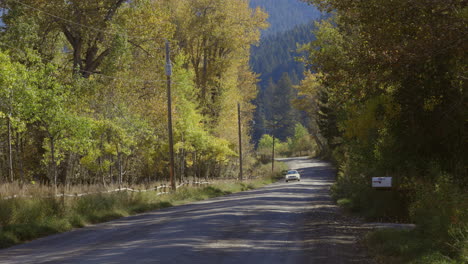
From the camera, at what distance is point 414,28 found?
12992 mm

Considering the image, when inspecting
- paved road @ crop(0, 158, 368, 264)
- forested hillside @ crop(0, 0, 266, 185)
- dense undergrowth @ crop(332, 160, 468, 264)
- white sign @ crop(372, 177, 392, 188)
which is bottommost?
paved road @ crop(0, 158, 368, 264)

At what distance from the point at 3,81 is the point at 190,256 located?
15.6 m

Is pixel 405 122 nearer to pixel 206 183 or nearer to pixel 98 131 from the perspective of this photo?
pixel 98 131

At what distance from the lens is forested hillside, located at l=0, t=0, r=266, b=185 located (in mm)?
24453

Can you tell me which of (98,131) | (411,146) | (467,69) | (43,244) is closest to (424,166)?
(411,146)

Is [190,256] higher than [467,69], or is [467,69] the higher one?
[467,69]

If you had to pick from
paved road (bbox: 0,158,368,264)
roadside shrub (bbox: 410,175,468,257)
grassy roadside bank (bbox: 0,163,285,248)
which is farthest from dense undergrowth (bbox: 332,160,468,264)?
grassy roadside bank (bbox: 0,163,285,248)

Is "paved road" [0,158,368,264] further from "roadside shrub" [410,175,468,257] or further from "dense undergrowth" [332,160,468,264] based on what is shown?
"roadside shrub" [410,175,468,257]

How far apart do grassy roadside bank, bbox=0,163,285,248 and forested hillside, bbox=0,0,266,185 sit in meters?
2.37

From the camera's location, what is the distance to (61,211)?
19703 millimetres

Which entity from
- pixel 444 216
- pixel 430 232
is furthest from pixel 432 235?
pixel 444 216

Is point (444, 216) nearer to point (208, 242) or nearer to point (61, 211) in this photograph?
point (208, 242)

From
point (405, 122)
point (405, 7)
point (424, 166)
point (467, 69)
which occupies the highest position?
point (405, 7)

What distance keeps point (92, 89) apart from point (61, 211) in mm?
14202
